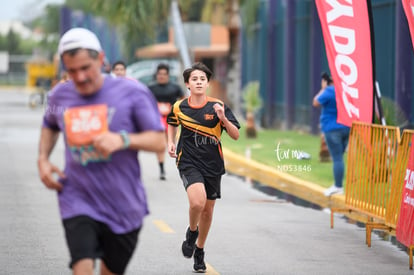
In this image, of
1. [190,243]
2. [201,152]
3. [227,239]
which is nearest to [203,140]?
[201,152]

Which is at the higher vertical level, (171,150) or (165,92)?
(171,150)

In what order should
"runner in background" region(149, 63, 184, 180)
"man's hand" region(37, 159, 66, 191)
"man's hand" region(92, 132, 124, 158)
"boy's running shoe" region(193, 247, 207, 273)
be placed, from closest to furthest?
"man's hand" region(92, 132, 124, 158) → "man's hand" region(37, 159, 66, 191) → "boy's running shoe" region(193, 247, 207, 273) → "runner in background" region(149, 63, 184, 180)

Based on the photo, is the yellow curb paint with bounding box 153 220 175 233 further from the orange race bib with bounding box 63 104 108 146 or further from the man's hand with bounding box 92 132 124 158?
the man's hand with bounding box 92 132 124 158

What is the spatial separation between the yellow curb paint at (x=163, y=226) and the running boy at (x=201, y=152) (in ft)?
8.45

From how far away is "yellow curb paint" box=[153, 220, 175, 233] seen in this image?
1275 cm

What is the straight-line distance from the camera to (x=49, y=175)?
6496 millimetres

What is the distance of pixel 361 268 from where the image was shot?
1037 centimetres

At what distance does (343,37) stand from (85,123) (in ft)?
23.7

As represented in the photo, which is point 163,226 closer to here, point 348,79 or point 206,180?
point 348,79

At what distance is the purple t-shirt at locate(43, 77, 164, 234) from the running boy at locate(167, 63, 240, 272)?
11.0 ft

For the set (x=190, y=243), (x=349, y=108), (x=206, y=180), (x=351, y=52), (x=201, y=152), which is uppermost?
(x=351, y=52)

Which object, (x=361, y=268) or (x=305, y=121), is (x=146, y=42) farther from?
(x=361, y=268)

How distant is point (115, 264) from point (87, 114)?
90 cm

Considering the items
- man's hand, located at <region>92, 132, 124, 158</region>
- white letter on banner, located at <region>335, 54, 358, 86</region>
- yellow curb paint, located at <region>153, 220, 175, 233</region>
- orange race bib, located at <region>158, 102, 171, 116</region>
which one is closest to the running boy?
yellow curb paint, located at <region>153, 220, 175, 233</region>
